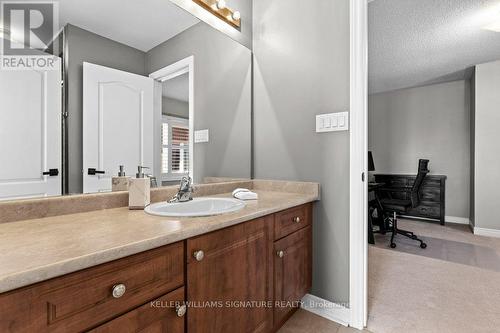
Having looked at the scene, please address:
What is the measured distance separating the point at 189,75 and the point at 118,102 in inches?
20.3

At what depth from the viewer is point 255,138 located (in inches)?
77.6

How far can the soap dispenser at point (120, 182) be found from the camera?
1198mm

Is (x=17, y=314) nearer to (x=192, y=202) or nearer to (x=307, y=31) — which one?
(x=192, y=202)

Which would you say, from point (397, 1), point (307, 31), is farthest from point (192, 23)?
point (397, 1)

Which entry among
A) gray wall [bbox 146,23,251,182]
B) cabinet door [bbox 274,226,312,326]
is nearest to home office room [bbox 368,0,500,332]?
cabinet door [bbox 274,226,312,326]

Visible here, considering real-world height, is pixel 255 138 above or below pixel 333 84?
below

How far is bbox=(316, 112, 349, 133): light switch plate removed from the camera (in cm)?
151

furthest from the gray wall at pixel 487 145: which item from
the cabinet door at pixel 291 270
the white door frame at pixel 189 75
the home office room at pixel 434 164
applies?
the white door frame at pixel 189 75

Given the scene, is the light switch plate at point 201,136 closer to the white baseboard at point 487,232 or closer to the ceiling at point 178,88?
the ceiling at point 178,88

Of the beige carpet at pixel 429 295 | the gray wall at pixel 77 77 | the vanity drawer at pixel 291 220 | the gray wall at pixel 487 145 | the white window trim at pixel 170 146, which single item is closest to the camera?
the gray wall at pixel 77 77

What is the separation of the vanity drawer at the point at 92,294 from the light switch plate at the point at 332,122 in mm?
1160

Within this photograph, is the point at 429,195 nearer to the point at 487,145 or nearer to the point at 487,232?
the point at 487,232

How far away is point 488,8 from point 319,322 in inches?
123

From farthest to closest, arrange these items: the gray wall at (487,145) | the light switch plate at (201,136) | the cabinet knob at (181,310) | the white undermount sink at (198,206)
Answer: the gray wall at (487,145)
the light switch plate at (201,136)
the white undermount sink at (198,206)
the cabinet knob at (181,310)
